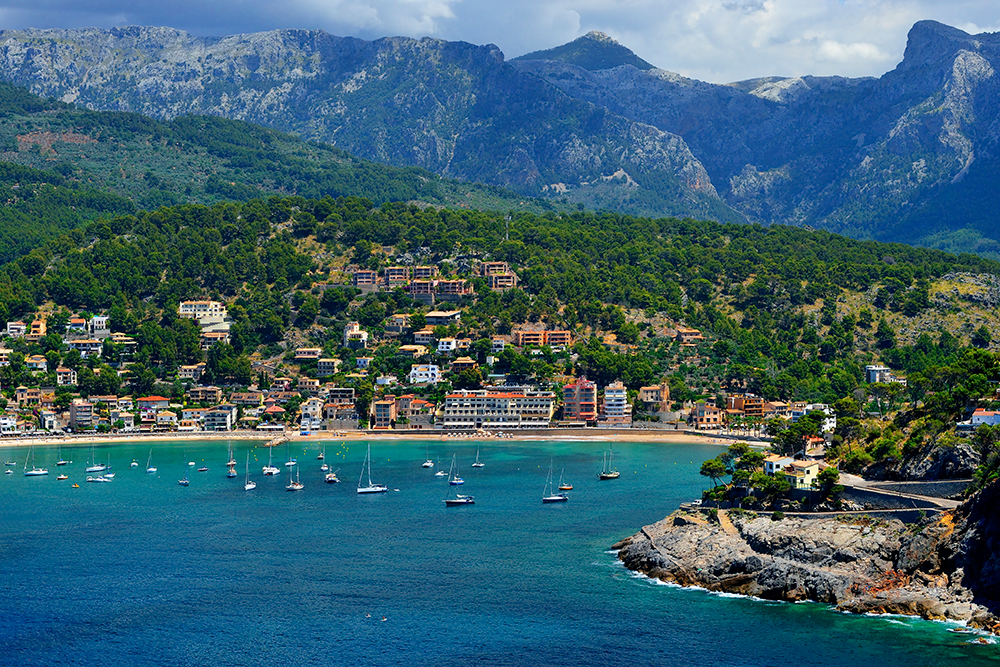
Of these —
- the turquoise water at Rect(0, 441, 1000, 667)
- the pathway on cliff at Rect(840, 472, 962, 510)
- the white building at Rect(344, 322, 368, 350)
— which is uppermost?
the white building at Rect(344, 322, 368, 350)

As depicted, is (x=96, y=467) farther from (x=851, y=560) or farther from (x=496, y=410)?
(x=851, y=560)

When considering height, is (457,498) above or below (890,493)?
below

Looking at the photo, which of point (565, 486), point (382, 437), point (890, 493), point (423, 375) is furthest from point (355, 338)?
point (890, 493)

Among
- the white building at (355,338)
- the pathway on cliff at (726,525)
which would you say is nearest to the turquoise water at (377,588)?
the pathway on cliff at (726,525)

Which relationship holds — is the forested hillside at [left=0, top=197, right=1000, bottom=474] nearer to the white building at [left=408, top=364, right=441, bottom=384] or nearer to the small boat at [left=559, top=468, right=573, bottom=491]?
the white building at [left=408, top=364, right=441, bottom=384]

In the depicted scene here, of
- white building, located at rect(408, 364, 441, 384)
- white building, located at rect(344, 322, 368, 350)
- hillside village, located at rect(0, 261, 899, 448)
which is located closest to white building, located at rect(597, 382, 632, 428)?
hillside village, located at rect(0, 261, 899, 448)

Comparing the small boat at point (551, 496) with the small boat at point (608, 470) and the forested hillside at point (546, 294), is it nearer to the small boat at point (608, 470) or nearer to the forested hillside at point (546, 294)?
the small boat at point (608, 470)

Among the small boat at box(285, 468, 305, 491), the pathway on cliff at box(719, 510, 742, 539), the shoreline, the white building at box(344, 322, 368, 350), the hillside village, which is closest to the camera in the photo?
the pathway on cliff at box(719, 510, 742, 539)
